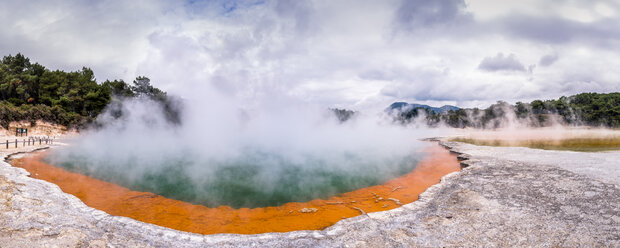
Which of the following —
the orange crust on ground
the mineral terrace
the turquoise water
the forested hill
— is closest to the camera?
the mineral terrace

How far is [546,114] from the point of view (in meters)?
42.3

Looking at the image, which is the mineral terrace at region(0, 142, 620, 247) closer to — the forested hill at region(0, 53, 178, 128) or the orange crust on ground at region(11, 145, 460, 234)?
the orange crust on ground at region(11, 145, 460, 234)

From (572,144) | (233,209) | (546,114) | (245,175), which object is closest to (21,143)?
(245,175)

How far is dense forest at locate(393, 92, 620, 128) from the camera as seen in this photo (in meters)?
37.7

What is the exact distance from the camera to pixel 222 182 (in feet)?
30.2

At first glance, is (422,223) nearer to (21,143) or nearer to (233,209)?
(233,209)

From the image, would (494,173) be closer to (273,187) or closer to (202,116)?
(273,187)

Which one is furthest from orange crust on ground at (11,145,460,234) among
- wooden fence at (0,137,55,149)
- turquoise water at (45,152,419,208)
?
wooden fence at (0,137,55,149)

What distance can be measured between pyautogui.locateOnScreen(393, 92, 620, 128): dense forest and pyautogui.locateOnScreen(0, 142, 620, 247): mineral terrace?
4144cm

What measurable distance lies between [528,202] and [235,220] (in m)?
6.60

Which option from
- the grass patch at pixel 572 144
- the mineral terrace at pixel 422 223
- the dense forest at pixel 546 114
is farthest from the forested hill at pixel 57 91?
the dense forest at pixel 546 114

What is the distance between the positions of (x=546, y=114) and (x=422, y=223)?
2037 inches

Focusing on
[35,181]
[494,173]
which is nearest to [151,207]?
[35,181]

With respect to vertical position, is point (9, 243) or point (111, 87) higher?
point (111, 87)
